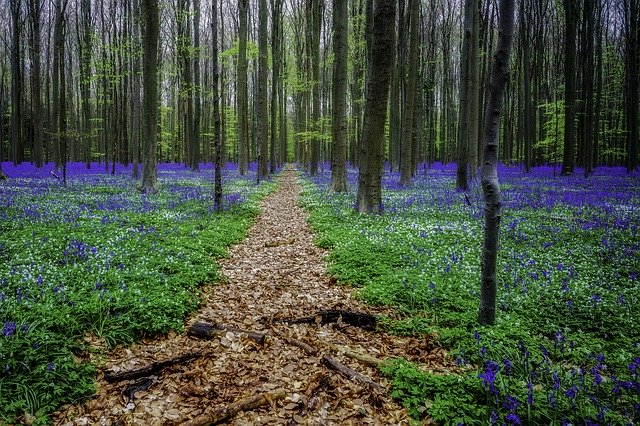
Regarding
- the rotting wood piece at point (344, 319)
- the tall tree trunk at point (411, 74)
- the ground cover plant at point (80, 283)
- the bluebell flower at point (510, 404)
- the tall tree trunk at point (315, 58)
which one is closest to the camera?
the bluebell flower at point (510, 404)

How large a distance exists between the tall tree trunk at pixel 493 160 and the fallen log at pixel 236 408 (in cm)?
300

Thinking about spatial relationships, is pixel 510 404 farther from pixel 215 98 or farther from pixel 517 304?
pixel 215 98

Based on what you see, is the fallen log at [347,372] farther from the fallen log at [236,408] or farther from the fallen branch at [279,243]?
the fallen branch at [279,243]

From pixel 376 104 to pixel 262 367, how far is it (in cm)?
964

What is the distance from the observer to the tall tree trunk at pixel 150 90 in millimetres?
16297

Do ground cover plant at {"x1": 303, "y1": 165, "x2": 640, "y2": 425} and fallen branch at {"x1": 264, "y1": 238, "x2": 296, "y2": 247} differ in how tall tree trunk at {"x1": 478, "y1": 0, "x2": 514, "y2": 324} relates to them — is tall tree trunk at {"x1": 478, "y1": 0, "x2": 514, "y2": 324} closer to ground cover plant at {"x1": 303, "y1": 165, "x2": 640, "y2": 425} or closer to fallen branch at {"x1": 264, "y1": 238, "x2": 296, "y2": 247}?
ground cover plant at {"x1": 303, "y1": 165, "x2": 640, "y2": 425}

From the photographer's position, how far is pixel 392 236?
9750 mm

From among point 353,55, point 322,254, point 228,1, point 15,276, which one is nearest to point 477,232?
point 322,254

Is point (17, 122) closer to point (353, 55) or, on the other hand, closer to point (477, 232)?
point (353, 55)

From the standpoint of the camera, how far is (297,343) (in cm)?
513

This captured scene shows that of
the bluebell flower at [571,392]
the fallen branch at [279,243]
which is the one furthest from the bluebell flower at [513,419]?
the fallen branch at [279,243]

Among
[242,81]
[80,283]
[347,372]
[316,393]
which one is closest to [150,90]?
[242,81]

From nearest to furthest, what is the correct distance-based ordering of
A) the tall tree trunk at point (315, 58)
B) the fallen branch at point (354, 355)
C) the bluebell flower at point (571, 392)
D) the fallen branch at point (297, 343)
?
the bluebell flower at point (571, 392)
the fallen branch at point (354, 355)
the fallen branch at point (297, 343)
the tall tree trunk at point (315, 58)

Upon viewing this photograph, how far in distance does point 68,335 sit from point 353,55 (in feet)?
119
